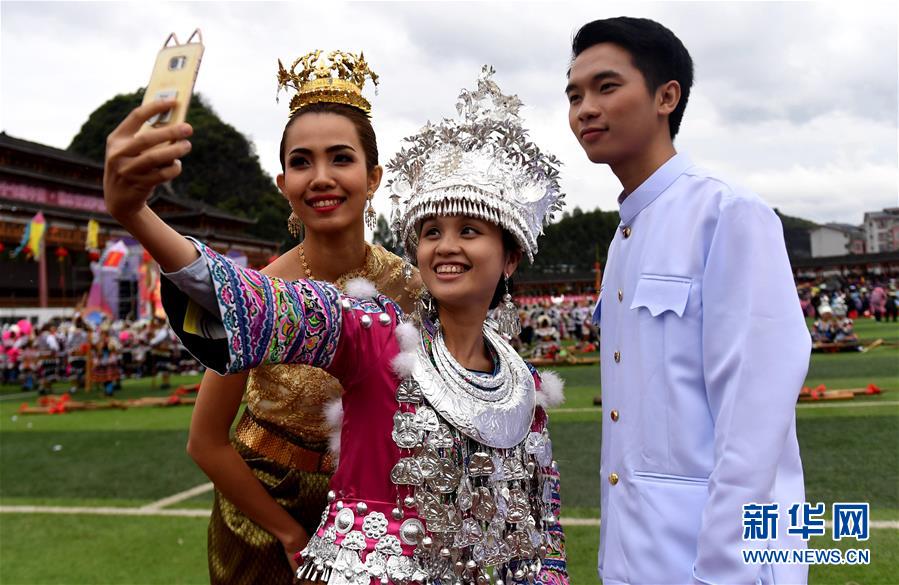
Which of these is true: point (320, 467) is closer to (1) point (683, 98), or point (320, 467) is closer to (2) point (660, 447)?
(2) point (660, 447)

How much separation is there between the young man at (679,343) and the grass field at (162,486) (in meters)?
2.54

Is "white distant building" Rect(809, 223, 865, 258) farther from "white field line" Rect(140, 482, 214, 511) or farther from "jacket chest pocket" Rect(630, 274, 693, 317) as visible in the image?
"jacket chest pocket" Rect(630, 274, 693, 317)

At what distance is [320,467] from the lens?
2.39m

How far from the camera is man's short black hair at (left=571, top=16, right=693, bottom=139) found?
195 centimetres

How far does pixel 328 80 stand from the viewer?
2.53m

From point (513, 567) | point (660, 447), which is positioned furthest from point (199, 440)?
point (660, 447)

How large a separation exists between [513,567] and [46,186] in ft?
110

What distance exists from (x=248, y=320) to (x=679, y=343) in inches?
41.9

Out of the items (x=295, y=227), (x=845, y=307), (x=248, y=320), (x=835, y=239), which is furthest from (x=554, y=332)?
(x=835, y=239)

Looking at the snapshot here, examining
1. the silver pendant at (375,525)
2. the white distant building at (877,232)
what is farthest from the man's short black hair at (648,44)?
the white distant building at (877,232)

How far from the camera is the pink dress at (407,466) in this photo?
175 cm

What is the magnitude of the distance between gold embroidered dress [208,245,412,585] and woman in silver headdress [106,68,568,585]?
43 cm

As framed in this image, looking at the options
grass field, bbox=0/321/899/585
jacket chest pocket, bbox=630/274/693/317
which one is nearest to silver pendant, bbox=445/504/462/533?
jacket chest pocket, bbox=630/274/693/317

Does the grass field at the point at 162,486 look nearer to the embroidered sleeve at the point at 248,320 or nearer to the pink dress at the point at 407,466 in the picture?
the pink dress at the point at 407,466
